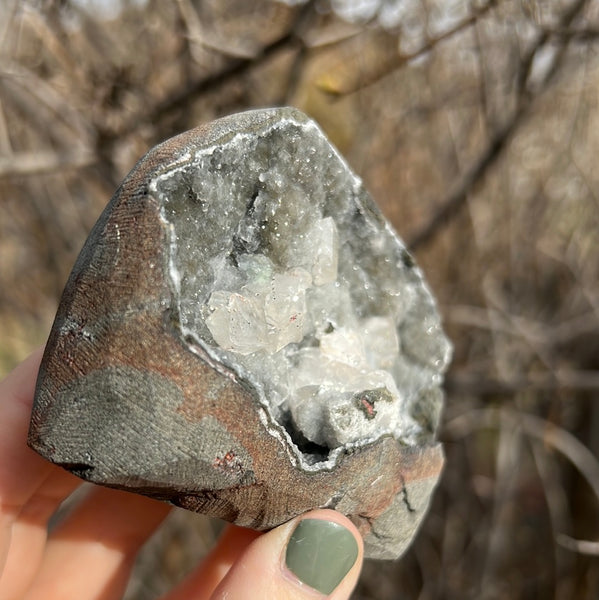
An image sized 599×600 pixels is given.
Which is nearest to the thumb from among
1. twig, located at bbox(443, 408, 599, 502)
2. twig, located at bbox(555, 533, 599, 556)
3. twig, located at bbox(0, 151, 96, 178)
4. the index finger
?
the index finger

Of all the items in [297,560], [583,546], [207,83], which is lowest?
[583,546]

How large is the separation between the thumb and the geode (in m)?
0.03

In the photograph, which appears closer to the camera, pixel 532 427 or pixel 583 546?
pixel 583 546

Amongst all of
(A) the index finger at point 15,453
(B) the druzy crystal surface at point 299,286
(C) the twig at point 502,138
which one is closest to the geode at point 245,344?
(B) the druzy crystal surface at point 299,286

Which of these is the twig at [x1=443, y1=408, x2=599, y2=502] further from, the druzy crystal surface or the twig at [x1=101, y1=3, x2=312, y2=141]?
the twig at [x1=101, y1=3, x2=312, y2=141]

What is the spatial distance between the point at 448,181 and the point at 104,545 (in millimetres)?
2236

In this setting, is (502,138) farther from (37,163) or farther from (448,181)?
(37,163)

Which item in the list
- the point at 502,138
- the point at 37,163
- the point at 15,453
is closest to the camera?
the point at 15,453

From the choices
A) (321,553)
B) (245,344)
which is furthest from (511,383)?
(245,344)

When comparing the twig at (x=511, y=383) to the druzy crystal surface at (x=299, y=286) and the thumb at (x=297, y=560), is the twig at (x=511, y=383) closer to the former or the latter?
the druzy crystal surface at (x=299, y=286)

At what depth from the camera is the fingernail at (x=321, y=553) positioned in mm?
1040

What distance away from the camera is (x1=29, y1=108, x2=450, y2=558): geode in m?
0.85

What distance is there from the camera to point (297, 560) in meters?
1.07

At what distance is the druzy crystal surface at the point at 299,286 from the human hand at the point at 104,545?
0.61 feet
